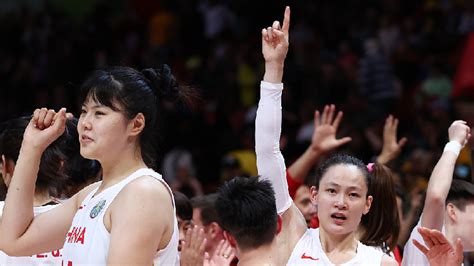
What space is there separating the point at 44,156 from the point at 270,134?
1.13 m

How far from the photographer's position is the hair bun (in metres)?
4.24

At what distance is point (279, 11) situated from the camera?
14.3 metres

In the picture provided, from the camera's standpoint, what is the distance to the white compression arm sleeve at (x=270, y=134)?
4.93 m

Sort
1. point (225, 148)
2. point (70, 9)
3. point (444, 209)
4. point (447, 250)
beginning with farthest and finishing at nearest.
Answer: point (70, 9), point (225, 148), point (444, 209), point (447, 250)

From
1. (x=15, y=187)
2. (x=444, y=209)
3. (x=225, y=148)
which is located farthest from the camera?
(x=225, y=148)

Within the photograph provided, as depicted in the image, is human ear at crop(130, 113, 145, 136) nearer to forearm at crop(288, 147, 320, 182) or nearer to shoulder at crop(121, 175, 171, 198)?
shoulder at crop(121, 175, 171, 198)

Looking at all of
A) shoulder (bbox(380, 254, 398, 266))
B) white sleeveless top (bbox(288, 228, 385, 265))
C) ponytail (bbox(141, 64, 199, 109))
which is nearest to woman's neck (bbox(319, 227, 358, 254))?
white sleeveless top (bbox(288, 228, 385, 265))

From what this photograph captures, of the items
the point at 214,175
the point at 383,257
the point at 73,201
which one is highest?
the point at 73,201

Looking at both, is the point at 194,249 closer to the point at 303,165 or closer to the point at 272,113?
the point at 272,113

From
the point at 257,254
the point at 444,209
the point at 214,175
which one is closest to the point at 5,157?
the point at 257,254

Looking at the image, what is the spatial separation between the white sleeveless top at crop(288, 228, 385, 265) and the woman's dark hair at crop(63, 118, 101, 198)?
4.50ft

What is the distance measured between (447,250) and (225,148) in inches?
303

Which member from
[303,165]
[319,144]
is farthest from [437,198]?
[319,144]

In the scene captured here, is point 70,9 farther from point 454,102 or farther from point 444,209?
point 444,209
